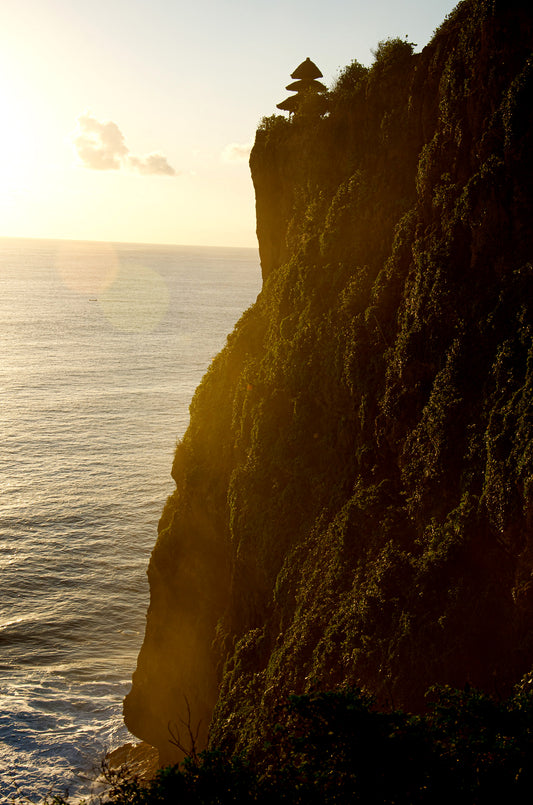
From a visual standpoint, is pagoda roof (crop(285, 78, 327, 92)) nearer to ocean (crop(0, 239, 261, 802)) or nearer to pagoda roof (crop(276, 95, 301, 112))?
pagoda roof (crop(276, 95, 301, 112))

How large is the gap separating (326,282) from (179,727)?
22.4 m

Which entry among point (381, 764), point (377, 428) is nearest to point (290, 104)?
point (377, 428)

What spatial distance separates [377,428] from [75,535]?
41104 mm

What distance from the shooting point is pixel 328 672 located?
2200cm

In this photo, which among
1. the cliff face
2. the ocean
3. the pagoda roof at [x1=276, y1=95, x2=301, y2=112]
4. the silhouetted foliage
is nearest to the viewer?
the silhouetted foliage

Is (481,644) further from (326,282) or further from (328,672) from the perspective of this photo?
(326,282)

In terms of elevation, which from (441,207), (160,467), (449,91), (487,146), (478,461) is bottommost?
(160,467)

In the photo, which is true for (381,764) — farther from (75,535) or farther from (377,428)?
(75,535)

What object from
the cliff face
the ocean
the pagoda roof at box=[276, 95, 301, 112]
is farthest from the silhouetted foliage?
the pagoda roof at box=[276, 95, 301, 112]

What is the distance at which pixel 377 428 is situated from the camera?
24.8 m

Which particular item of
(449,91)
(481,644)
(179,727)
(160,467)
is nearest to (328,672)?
(481,644)

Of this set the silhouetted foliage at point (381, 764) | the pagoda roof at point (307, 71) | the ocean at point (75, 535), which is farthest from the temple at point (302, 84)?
the ocean at point (75, 535)

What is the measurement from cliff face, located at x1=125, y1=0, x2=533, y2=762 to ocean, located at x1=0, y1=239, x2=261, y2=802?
581 centimetres

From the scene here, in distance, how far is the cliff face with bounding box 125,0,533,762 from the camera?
64.5 feet
